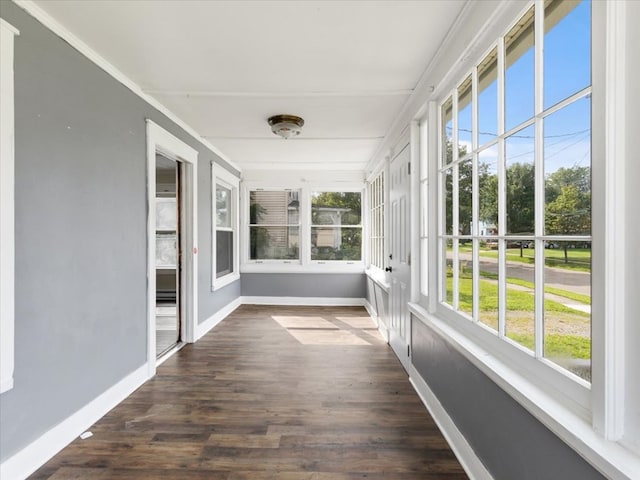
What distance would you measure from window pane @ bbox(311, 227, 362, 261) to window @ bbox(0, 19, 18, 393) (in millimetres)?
4740

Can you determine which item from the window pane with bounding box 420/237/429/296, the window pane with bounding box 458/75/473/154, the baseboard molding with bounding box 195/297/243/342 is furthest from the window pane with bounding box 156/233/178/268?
the window pane with bounding box 458/75/473/154

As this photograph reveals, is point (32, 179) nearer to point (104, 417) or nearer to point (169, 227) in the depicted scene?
point (104, 417)

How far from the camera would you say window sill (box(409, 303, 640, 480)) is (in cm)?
88

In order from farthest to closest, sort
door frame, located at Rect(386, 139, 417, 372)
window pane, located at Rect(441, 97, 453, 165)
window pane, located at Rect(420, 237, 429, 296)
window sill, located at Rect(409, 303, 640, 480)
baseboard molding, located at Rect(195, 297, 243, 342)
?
baseboard molding, located at Rect(195, 297, 243, 342) → door frame, located at Rect(386, 139, 417, 372) → window pane, located at Rect(420, 237, 429, 296) → window pane, located at Rect(441, 97, 453, 165) → window sill, located at Rect(409, 303, 640, 480)

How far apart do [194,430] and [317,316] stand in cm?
313

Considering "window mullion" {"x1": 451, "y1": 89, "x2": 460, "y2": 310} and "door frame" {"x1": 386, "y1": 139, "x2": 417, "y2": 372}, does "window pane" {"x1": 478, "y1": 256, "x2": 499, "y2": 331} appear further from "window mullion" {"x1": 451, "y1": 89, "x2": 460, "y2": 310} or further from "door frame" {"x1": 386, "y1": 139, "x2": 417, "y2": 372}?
"door frame" {"x1": 386, "y1": 139, "x2": 417, "y2": 372}

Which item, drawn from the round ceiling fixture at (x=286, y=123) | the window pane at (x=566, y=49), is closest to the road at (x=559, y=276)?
the window pane at (x=566, y=49)

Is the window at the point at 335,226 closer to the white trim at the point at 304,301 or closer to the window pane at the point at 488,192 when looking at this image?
the white trim at the point at 304,301

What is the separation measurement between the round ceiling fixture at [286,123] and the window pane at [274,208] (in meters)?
2.73

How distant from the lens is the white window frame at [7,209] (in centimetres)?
158

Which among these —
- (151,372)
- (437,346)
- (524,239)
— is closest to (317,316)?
(151,372)

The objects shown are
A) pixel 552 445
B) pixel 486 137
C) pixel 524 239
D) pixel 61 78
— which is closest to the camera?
pixel 552 445

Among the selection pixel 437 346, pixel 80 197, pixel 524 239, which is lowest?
pixel 437 346

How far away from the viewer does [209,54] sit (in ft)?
7.27
